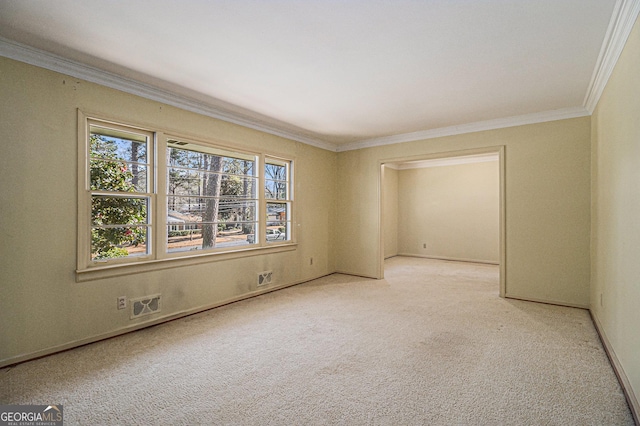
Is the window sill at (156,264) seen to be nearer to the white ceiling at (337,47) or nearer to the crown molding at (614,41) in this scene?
the white ceiling at (337,47)

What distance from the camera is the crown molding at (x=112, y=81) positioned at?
2.42 meters

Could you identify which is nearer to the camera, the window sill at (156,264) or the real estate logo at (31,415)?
the real estate logo at (31,415)

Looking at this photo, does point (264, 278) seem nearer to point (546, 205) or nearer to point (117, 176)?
point (117, 176)

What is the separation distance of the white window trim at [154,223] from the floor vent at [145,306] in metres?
0.30

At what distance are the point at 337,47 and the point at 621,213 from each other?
2496mm

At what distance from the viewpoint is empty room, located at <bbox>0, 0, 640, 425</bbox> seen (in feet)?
6.50

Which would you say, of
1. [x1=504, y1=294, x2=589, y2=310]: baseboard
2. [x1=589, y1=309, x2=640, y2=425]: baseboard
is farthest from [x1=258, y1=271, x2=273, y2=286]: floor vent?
[x1=589, y1=309, x2=640, y2=425]: baseboard

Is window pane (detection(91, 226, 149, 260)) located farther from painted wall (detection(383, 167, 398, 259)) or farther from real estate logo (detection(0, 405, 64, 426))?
painted wall (detection(383, 167, 398, 259))

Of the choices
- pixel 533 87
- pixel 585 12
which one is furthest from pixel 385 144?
pixel 585 12

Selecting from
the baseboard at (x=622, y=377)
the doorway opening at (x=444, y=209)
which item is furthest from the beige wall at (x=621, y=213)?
the doorway opening at (x=444, y=209)

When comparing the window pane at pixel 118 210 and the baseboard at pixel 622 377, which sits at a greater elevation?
the window pane at pixel 118 210

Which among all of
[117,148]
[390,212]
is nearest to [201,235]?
[117,148]

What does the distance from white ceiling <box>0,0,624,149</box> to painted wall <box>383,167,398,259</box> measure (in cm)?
418

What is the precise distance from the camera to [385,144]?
5.34 metres
